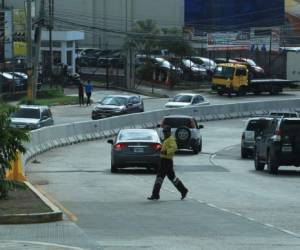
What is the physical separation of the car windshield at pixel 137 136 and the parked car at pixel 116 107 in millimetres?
20754

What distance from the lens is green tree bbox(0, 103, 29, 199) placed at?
17906mm

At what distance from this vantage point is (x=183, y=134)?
38.4 metres

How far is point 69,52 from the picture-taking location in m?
84.2

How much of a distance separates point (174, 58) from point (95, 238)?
6936cm

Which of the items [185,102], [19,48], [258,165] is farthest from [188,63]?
[258,165]

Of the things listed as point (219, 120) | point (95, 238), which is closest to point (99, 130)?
point (219, 120)

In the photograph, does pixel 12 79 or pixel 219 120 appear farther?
pixel 12 79

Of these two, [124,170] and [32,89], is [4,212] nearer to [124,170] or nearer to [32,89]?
[124,170]

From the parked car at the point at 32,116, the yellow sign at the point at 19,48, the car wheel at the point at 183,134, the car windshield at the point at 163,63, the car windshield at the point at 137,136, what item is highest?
the yellow sign at the point at 19,48

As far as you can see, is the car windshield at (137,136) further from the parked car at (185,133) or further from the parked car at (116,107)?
the parked car at (116,107)

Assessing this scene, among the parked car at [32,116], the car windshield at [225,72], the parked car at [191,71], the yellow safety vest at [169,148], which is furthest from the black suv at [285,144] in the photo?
the parked car at [191,71]

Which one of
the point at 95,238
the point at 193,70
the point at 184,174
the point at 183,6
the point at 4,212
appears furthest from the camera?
the point at 183,6

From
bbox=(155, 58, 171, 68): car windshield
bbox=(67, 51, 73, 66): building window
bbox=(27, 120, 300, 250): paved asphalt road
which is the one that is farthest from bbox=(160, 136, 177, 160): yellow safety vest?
bbox=(67, 51, 73, 66): building window

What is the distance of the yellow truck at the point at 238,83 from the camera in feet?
233
